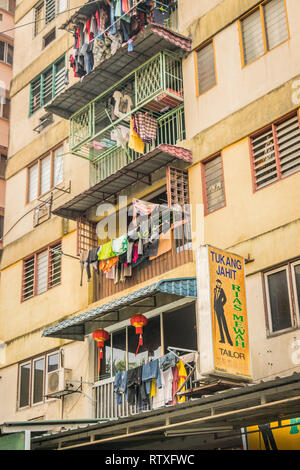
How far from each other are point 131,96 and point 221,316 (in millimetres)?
10287

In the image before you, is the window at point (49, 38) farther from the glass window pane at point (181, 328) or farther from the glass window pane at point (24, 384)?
the glass window pane at point (181, 328)

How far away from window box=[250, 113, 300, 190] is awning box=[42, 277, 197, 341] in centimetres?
310

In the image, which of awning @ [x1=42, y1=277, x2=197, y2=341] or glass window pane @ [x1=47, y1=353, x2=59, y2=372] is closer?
awning @ [x1=42, y1=277, x2=197, y2=341]

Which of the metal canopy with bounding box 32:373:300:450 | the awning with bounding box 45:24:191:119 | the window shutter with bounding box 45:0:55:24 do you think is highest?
the window shutter with bounding box 45:0:55:24

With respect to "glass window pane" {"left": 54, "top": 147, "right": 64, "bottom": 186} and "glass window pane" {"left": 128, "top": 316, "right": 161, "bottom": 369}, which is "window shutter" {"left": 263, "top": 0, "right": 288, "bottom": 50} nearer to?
"glass window pane" {"left": 128, "top": 316, "right": 161, "bottom": 369}

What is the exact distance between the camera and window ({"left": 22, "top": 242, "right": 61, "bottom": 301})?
23688mm

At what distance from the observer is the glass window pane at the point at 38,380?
73.4ft

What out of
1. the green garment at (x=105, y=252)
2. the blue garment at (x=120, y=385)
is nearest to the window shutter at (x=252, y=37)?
the green garment at (x=105, y=252)

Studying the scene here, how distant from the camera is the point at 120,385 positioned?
18.5 meters

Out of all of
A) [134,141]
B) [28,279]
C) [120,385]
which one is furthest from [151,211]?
[28,279]

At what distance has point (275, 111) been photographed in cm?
1700

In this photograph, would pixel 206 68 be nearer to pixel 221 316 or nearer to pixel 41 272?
pixel 221 316

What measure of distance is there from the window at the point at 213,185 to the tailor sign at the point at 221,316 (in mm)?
3496

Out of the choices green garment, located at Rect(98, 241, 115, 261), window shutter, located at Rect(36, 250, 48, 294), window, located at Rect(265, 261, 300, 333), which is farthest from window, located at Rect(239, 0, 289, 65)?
window shutter, located at Rect(36, 250, 48, 294)
